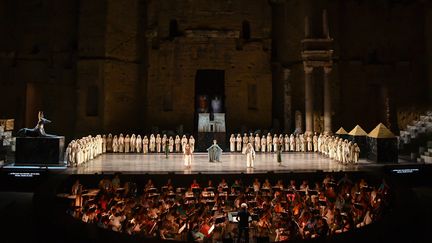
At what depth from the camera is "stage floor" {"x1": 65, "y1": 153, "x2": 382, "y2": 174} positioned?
1395 cm

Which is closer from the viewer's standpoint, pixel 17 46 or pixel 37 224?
pixel 37 224

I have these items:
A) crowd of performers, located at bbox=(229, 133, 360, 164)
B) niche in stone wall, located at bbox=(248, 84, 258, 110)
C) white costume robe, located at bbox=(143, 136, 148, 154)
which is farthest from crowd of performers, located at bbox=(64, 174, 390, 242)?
niche in stone wall, located at bbox=(248, 84, 258, 110)

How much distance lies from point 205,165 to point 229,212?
21.0 ft

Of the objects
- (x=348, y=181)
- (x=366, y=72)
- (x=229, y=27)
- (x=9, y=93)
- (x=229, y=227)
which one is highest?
(x=229, y=27)

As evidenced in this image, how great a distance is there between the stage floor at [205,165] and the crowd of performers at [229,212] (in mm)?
2293

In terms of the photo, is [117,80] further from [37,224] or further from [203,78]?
[37,224]

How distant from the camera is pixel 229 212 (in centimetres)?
924

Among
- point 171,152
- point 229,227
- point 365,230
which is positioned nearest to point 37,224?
point 229,227

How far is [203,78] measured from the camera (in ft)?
84.3

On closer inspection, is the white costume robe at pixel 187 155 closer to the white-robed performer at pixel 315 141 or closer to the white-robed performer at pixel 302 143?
the white-robed performer at pixel 302 143

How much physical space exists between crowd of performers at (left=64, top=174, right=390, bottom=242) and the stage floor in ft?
7.52

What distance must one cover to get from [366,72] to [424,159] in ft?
32.1

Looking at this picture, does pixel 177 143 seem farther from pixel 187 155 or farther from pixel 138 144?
pixel 187 155

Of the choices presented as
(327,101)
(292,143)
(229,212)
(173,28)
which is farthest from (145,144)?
(229,212)
